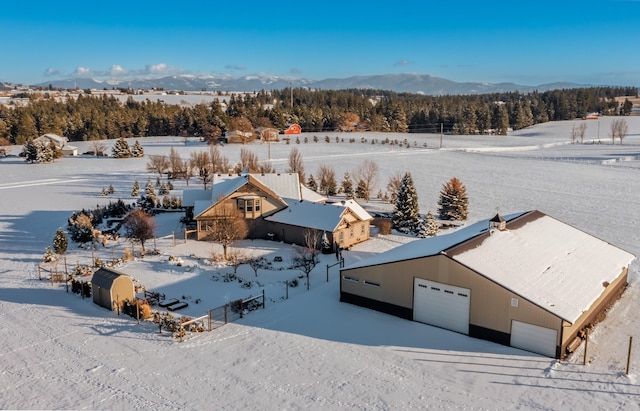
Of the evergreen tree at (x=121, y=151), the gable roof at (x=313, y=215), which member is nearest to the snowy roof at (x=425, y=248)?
the gable roof at (x=313, y=215)

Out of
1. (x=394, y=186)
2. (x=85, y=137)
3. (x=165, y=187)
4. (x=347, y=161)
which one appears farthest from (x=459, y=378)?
(x=85, y=137)

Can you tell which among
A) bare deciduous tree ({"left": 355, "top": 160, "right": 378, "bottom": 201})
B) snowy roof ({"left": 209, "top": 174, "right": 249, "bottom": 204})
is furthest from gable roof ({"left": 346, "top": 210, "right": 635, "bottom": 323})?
bare deciduous tree ({"left": 355, "top": 160, "right": 378, "bottom": 201})

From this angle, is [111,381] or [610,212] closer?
[111,381]

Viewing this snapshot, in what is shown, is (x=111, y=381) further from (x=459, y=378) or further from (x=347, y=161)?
(x=347, y=161)

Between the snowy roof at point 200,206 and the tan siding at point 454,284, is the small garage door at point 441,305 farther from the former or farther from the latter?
the snowy roof at point 200,206

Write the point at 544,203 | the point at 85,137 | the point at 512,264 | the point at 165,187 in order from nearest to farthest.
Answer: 1. the point at 512,264
2. the point at 544,203
3. the point at 165,187
4. the point at 85,137

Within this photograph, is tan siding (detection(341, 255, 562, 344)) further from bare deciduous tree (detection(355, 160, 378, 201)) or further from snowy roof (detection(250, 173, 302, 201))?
bare deciduous tree (detection(355, 160, 378, 201))
